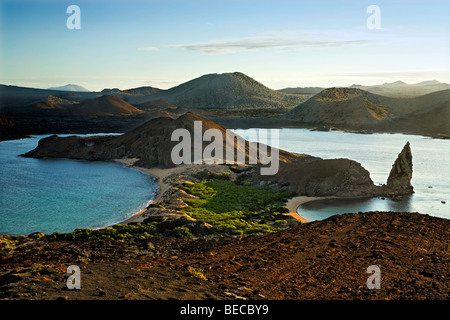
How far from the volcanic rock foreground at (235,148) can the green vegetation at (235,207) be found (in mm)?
3404

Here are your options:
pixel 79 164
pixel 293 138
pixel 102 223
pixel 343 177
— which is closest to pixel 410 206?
pixel 343 177

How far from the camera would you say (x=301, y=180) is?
3762 centimetres

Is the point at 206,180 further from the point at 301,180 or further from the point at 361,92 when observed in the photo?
the point at 361,92

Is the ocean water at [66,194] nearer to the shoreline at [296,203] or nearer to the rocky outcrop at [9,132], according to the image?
the shoreline at [296,203]

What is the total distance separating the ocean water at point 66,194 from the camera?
29.4 meters

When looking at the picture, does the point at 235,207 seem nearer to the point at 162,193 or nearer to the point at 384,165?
the point at 162,193

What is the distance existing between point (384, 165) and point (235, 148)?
20.7 m

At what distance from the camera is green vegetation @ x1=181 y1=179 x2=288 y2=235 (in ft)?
85.6

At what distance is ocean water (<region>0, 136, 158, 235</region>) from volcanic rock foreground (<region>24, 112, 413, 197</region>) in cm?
402
